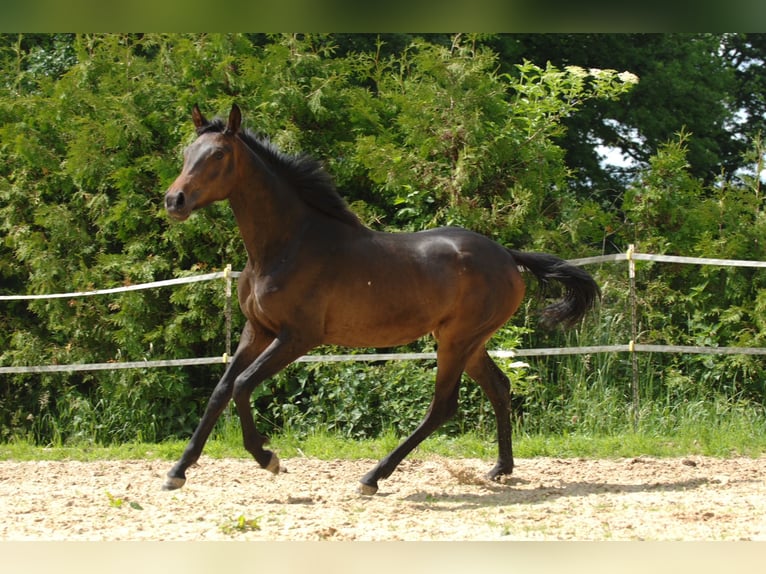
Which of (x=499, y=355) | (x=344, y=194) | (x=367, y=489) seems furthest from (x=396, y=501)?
(x=344, y=194)

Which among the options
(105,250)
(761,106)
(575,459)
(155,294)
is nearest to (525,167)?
(575,459)

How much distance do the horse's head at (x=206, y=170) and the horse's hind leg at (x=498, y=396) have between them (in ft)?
6.78

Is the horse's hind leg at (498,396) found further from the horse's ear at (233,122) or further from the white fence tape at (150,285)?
the white fence tape at (150,285)

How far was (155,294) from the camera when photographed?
8555 millimetres

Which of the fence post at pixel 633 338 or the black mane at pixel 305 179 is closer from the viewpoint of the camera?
the black mane at pixel 305 179

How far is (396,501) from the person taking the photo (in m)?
4.96

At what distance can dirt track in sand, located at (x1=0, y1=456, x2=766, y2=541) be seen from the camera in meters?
3.96

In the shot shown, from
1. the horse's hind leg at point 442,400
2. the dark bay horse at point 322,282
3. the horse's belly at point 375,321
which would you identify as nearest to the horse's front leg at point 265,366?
the dark bay horse at point 322,282

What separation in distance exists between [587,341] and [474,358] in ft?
8.82

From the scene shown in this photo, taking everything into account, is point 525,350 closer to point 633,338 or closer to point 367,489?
point 633,338

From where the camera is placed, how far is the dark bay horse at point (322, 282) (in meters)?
5.16

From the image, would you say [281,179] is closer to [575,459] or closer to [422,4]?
Result: [575,459]

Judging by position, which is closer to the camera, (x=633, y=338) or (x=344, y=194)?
(x=633, y=338)

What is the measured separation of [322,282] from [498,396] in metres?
1.55
